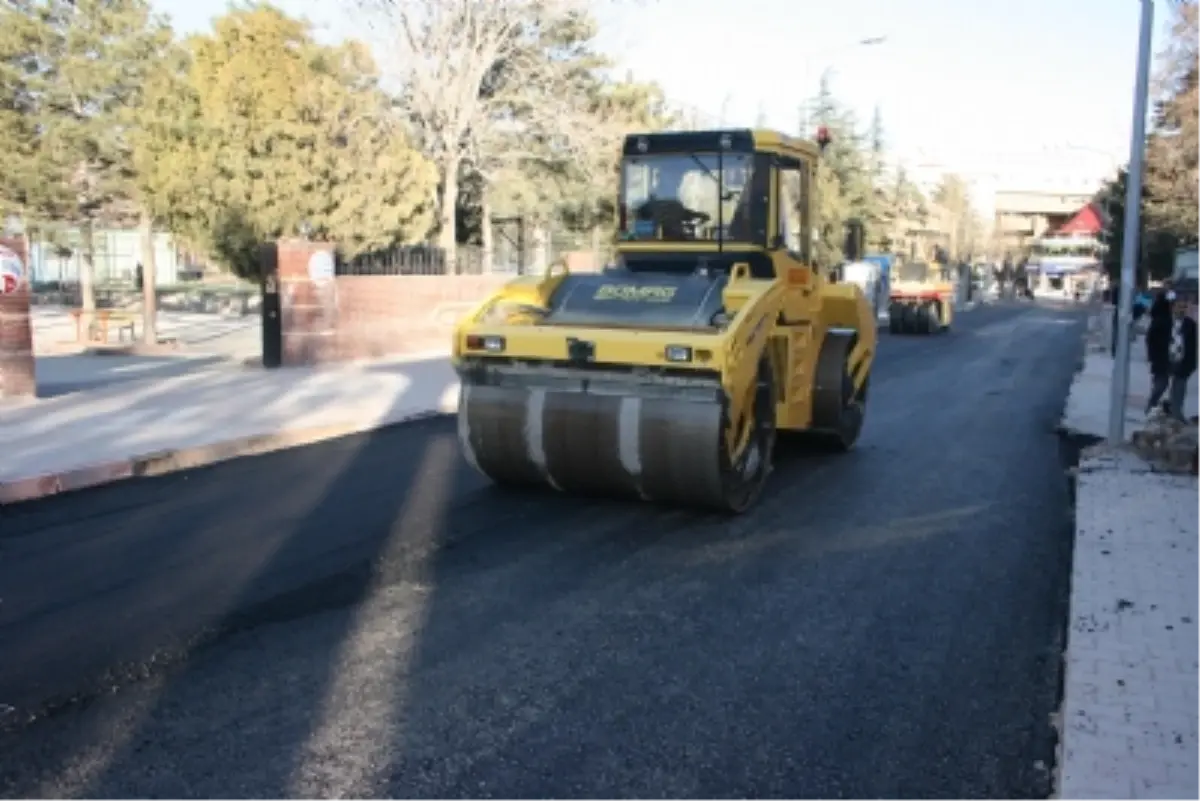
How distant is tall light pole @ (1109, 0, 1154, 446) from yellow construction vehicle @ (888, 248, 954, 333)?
22.8m

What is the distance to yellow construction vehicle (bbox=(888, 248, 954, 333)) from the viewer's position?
3359 centimetres

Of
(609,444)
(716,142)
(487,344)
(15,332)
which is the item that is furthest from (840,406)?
(15,332)

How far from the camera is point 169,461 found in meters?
9.85

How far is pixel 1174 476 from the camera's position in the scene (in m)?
9.57

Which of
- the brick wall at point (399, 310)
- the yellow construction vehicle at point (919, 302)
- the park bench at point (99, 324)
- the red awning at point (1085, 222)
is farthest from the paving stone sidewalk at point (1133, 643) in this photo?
the yellow construction vehicle at point (919, 302)

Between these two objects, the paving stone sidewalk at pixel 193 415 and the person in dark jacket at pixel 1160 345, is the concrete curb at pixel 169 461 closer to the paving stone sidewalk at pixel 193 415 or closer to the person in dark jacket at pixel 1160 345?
the paving stone sidewalk at pixel 193 415

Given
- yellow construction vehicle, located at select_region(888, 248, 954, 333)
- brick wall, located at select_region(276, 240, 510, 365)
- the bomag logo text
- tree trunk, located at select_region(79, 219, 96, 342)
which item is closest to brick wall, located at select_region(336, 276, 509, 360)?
brick wall, located at select_region(276, 240, 510, 365)

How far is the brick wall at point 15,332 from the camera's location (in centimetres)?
1275

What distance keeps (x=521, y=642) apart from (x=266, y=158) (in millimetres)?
16552

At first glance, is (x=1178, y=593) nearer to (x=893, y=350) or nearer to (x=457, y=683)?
(x=457, y=683)

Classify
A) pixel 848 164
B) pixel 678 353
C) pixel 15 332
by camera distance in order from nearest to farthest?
pixel 678 353, pixel 15 332, pixel 848 164

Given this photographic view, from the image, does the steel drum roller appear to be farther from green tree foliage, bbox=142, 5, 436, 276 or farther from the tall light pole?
green tree foliage, bbox=142, 5, 436, 276

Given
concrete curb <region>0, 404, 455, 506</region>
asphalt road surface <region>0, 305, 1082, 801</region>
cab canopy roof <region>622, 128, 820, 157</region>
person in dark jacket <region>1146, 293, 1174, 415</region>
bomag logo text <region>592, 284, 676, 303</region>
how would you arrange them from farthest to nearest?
1. person in dark jacket <region>1146, 293, 1174, 415</region>
2. cab canopy roof <region>622, 128, 820, 157</region>
3. concrete curb <region>0, 404, 455, 506</region>
4. bomag logo text <region>592, 284, 676, 303</region>
5. asphalt road surface <region>0, 305, 1082, 801</region>

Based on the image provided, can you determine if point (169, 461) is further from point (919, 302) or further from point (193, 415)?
point (919, 302)
